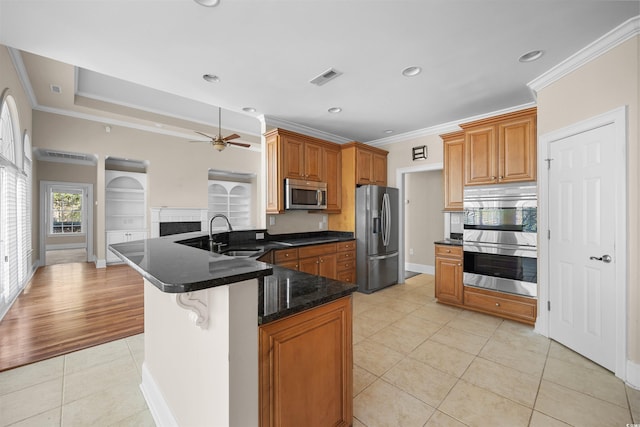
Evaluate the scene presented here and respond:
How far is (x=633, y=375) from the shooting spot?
78.5 inches

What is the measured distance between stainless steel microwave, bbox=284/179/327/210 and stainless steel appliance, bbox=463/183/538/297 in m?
2.07

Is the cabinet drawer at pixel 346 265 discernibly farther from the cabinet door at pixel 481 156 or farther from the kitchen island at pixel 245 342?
the kitchen island at pixel 245 342

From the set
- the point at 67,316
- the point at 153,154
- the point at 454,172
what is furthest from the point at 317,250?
the point at 153,154

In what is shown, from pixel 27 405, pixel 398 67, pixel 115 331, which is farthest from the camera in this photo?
pixel 115 331

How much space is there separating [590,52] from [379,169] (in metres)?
3.01

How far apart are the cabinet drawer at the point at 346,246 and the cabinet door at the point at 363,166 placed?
1030 mm

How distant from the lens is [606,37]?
7.04 feet

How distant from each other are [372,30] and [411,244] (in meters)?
4.69

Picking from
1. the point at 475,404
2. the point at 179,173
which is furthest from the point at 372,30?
the point at 179,173

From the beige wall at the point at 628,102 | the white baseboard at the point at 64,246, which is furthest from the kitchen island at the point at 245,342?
the white baseboard at the point at 64,246

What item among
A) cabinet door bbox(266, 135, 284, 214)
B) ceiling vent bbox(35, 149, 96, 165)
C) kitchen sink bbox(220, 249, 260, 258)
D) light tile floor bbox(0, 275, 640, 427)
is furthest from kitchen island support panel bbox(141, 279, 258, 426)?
ceiling vent bbox(35, 149, 96, 165)

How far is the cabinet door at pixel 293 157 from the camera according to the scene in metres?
4.00

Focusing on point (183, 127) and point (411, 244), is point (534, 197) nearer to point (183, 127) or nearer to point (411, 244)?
point (411, 244)

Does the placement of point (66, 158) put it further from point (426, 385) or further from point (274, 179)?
point (426, 385)
